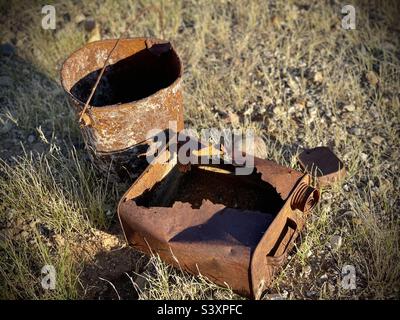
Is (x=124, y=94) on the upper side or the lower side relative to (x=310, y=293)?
upper

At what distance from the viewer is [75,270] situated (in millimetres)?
3062

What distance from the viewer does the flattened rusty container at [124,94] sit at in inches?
117

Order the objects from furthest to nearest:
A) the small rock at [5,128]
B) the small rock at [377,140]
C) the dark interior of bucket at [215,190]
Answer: the small rock at [5,128], the small rock at [377,140], the dark interior of bucket at [215,190]

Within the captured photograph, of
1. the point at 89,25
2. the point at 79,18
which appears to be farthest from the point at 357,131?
the point at 79,18

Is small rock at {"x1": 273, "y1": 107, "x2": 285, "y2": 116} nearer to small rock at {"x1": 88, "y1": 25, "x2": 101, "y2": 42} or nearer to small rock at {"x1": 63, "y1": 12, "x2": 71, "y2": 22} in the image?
small rock at {"x1": 88, "y1": 25, "x2": 101, "y2": 42}

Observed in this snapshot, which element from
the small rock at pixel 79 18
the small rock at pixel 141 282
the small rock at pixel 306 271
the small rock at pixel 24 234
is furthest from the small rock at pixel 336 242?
the small rock at pixel 79 18

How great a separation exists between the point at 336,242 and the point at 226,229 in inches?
35.1

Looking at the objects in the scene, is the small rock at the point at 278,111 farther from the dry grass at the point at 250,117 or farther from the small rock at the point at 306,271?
the small rock at the point at 306,271

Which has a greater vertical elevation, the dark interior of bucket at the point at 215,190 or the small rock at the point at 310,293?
the dark interior of bucket at the point at 215,190

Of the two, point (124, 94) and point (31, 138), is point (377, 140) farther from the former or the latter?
point (31, 138)

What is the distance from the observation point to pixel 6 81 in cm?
457

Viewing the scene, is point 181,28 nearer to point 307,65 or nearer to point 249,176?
point 307,65

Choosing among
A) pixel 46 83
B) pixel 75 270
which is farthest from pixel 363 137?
pixel 46 83

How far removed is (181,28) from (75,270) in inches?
121
